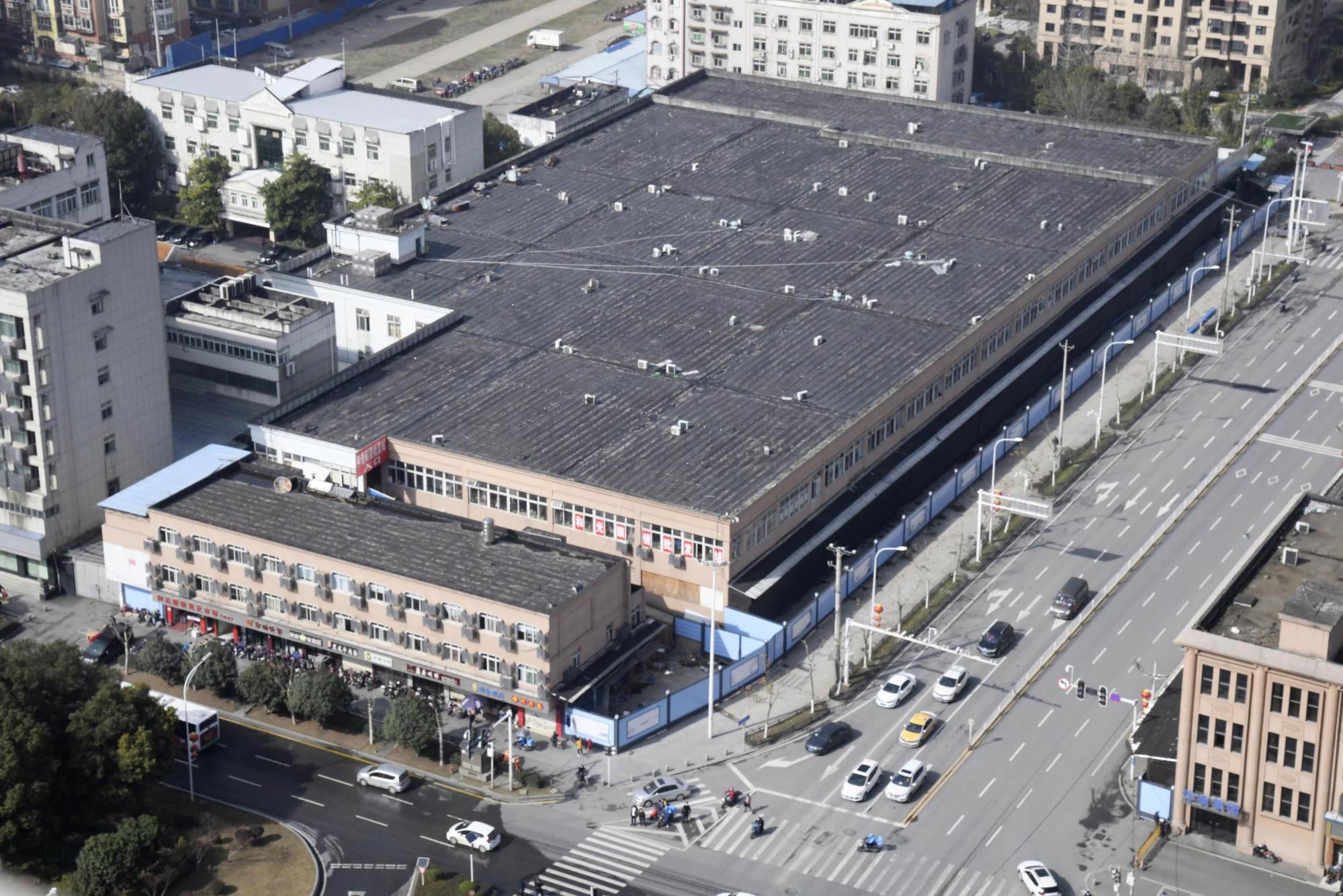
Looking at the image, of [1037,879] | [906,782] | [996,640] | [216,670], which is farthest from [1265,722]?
[216,670]

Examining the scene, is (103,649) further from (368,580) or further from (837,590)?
(837,590)

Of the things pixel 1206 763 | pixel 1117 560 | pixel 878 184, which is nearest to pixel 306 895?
pixel 1206 763

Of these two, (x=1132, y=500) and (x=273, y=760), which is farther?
(x=1132, y=500)

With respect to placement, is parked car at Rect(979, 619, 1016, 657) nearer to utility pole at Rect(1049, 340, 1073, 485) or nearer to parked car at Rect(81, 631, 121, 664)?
utility pole at Rect(1049, 340, 1073, 485)

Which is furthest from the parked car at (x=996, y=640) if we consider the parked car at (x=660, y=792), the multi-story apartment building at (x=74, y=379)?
the multi-story apartment building at (x=74, y=379)

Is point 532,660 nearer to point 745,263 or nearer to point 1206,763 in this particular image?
point 1206,763

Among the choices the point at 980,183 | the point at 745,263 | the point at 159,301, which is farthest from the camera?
the point at 980,183
